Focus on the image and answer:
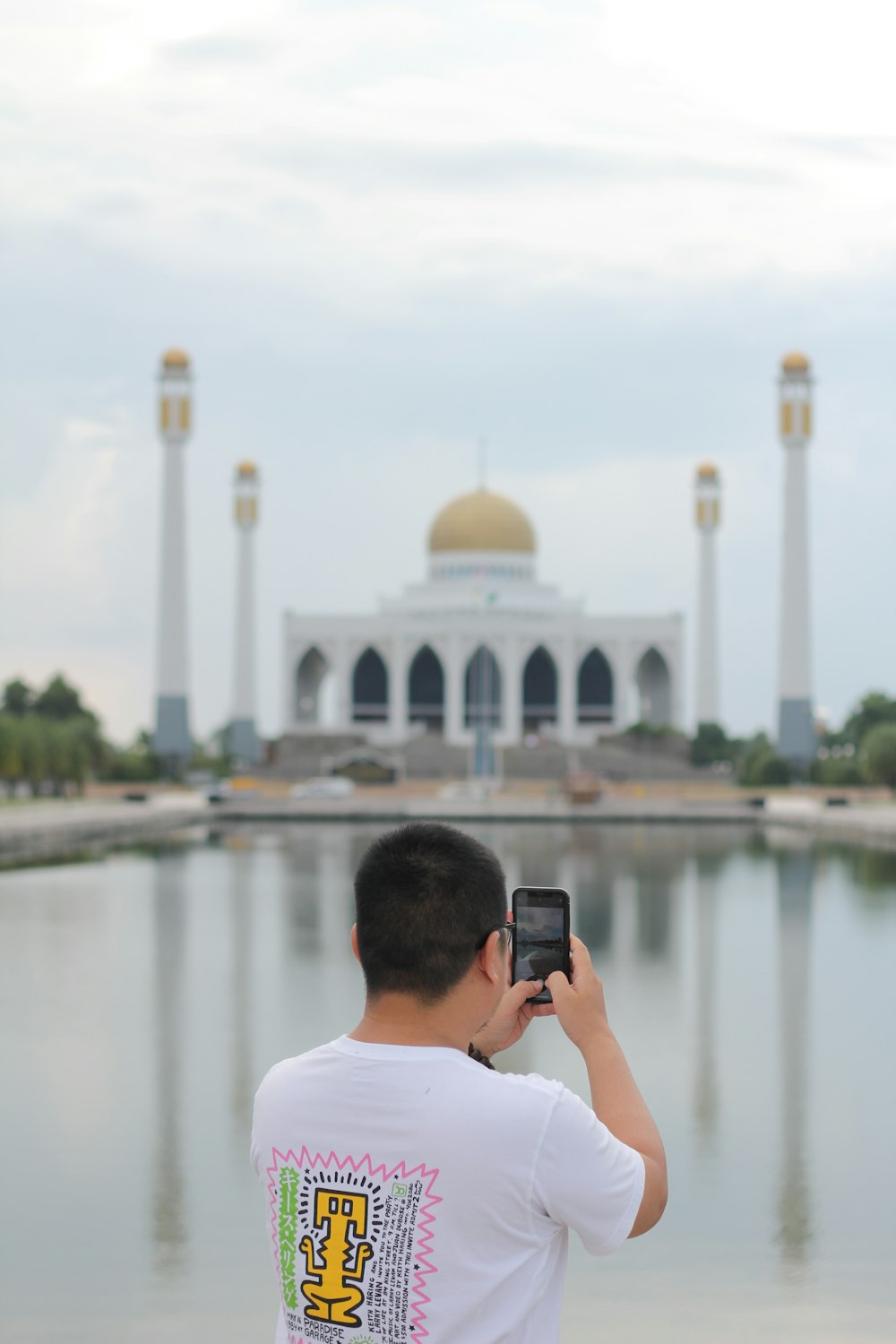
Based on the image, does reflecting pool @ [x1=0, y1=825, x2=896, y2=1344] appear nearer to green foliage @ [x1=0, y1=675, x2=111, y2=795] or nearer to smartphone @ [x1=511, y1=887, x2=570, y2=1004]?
smartphone @ [x1=511, y1=887, x2=570, y2=1004]

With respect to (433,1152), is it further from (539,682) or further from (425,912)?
(539,682)

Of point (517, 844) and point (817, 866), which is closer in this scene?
point (817, 866)

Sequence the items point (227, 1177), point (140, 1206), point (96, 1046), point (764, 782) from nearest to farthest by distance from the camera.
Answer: point (140, 1206) < point (227, 1177) < point (96, 1046) < point (764, 782)

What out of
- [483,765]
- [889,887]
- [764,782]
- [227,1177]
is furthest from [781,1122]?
[483,765]

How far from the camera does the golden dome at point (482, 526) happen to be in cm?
6750

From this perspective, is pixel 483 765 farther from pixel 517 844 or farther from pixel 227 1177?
pixel 227 1177

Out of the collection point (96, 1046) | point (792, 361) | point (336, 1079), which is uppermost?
point (792, 361)

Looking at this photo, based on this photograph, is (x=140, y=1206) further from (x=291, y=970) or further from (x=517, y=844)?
(x=517, y=844)

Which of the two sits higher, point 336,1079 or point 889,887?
point 336,1079

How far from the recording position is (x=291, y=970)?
13.3 meters

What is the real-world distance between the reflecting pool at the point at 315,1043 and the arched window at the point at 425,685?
48285 mm

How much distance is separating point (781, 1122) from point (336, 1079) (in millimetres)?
6398

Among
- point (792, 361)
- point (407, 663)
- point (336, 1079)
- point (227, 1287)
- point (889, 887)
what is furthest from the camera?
point (407, 663)

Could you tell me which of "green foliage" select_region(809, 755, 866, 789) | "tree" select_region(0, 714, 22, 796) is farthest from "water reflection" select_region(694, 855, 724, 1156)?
"green foliage" select_region(809, 755, 866, 789)
